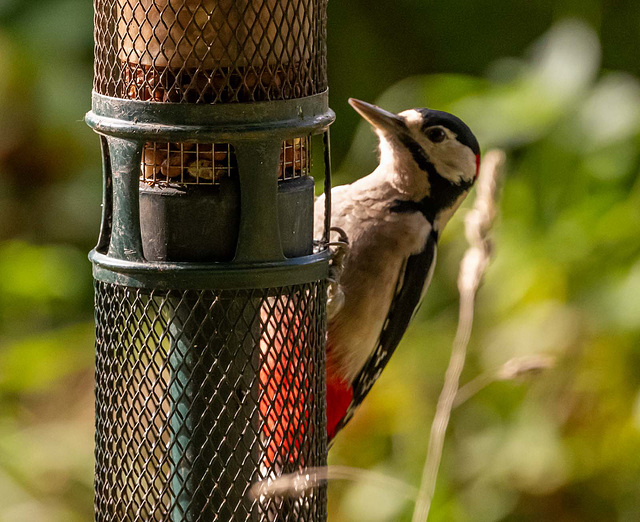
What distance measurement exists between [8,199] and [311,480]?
3544 mm

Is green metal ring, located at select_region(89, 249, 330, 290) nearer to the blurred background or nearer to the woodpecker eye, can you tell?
the woodpecker eye

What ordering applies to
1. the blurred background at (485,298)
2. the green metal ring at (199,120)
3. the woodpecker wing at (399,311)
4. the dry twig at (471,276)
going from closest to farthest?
1. the green metal ring at (199,120)
2. the dry twig at (471,276)
3. the woodpecker wing at (399,311)
4. the blurred background at (485,298)

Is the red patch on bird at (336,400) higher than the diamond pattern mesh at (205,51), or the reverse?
the diamond pattern mesh at (205,51)

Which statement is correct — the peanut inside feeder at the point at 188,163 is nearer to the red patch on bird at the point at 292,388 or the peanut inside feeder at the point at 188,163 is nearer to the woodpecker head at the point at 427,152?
the red patch on bird at the point at 292,388

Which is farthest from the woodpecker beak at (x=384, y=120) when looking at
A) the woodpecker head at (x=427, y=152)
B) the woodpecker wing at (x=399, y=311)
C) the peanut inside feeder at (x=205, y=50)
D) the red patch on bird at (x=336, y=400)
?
the peanut inside feeder at (x=205, y=50)

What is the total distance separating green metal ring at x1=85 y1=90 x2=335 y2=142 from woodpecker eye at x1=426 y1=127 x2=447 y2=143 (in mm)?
1335

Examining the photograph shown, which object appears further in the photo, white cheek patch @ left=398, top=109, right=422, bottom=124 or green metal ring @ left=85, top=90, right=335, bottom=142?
white cheek patch @ left=398, top=109, right=422, bottom=124

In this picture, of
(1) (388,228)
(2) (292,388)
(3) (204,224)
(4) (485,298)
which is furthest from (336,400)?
(3) (204,224)

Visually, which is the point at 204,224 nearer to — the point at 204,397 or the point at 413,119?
the point at 204,397

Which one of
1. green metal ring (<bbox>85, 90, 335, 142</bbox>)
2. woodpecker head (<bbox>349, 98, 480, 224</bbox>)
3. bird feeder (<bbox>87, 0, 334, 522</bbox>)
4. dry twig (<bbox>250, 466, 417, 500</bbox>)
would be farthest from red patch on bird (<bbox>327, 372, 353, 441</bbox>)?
green metal ring (<bbox>85, 90, 335, 142</bbox>)

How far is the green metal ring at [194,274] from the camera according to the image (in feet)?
5.81

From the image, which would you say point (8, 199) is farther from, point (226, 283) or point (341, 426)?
point (226, 283)

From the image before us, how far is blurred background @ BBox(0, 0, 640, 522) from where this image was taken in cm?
403

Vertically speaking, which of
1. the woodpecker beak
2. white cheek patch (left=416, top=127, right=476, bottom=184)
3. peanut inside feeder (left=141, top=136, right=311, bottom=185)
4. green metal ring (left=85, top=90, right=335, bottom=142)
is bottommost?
white cheek patch (left=416, top=127, right=476, bottom=184)
